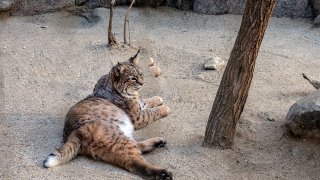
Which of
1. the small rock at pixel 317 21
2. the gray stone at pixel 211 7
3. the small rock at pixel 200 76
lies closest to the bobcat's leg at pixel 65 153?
the small rock at pixel 200 76

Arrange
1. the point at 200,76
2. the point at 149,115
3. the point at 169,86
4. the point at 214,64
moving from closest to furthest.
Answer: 1. the point at 149,115
2. the point at 169,86
3. the point at 200,76
4. the point at 214,64

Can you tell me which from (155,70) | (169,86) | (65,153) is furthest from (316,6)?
(65,153)

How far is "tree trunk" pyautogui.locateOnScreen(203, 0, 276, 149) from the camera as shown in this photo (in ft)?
12.8

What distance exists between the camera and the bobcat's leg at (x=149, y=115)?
4.63 meters

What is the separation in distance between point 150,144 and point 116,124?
0.92 ft

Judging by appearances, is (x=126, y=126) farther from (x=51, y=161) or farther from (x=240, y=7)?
(x=240, y=7)

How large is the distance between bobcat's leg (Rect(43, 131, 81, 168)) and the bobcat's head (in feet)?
2.77

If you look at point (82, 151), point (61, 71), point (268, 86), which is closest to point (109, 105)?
point (82, 151)

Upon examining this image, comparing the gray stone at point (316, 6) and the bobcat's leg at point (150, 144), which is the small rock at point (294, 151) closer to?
the bobcat's leg at point (150, 144)

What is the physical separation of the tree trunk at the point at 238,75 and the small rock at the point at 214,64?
5.25 feet

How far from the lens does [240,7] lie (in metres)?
7.34

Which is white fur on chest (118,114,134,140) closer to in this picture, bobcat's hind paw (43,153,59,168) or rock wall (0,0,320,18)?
bobcat's hind paw (43,153,59,168)

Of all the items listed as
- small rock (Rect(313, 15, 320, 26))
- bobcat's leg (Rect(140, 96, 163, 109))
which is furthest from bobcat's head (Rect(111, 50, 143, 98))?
small rock (Rect(313, 15, 320, 26))

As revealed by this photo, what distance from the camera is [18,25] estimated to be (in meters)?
6.72
